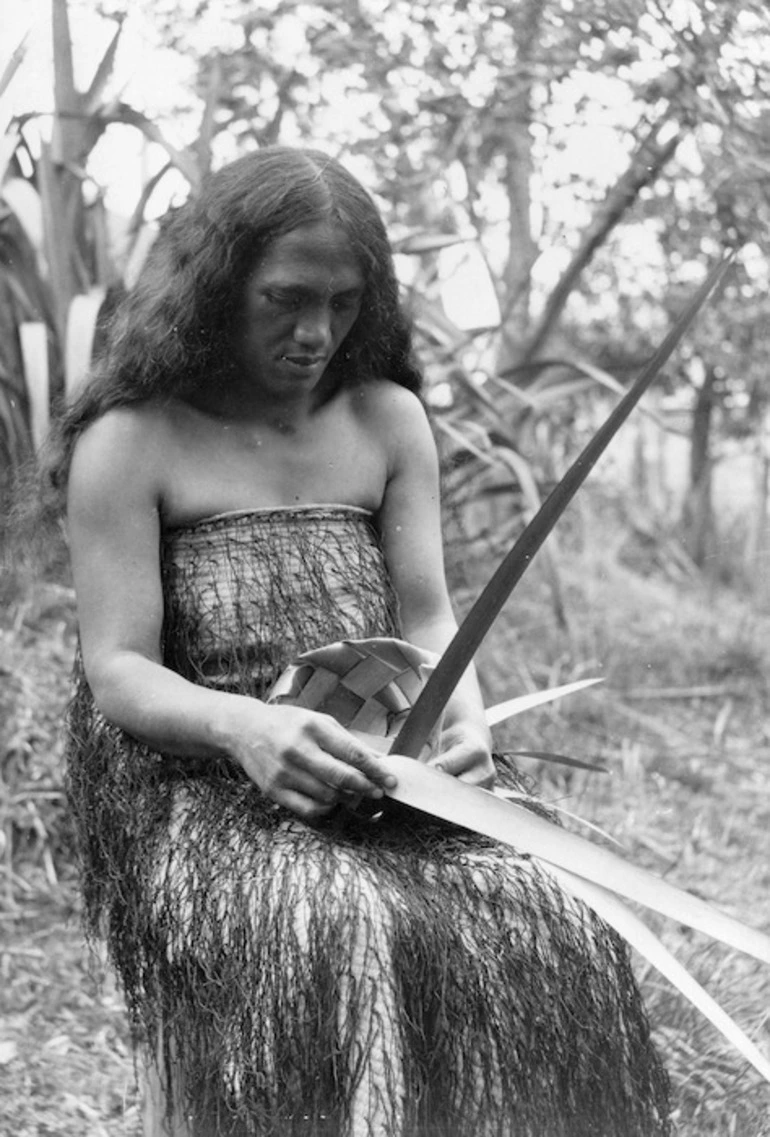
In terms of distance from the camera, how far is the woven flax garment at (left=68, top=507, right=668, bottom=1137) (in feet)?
5.20

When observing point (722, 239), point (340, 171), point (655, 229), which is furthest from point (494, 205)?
point (340, 171)

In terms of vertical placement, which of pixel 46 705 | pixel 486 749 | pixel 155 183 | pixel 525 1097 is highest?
pixel 155 183

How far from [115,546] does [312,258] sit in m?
0.40

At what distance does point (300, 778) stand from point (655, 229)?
138 inches

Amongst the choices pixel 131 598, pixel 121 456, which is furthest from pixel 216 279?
pixel 131 598

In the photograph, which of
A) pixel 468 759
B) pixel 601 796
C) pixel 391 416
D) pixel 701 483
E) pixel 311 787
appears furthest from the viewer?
pixel 701 483

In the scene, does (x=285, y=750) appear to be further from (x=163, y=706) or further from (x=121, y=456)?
(x=121, y=456)

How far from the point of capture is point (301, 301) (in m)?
1.83

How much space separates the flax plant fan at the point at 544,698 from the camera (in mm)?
1407

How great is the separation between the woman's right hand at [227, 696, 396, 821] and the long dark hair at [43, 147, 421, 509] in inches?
19.3

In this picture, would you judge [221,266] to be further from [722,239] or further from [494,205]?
[494,205]

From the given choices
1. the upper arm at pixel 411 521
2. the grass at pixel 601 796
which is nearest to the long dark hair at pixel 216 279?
the upper arm at pixel 411 521

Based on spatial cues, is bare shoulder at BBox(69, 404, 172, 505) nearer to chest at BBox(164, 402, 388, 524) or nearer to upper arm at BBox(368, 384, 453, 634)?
chest at BBox(164, 402, 388, 524)

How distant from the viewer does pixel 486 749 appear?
175cm
